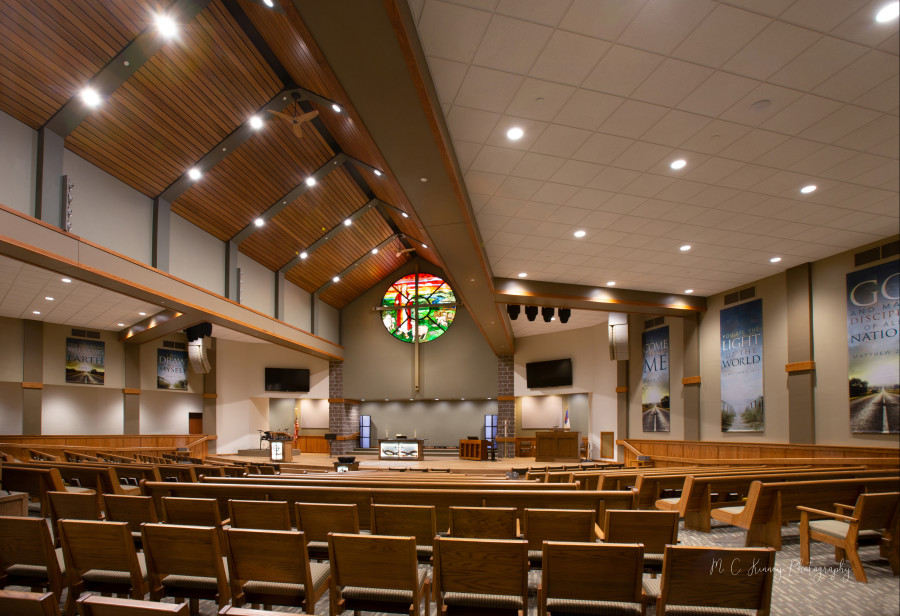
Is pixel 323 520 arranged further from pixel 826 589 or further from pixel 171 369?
pixel 171 369

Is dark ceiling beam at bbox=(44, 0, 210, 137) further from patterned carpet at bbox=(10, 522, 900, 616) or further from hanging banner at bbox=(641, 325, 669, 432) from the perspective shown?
hanging banner at bbox=(641, 325, 669, 432)

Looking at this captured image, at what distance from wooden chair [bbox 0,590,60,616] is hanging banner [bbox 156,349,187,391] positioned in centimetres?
1603

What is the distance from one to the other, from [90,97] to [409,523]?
765cm

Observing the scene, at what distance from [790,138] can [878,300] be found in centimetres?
394

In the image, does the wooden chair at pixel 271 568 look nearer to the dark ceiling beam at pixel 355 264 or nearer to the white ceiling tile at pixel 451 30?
the white ceiling tile at pixel 451 30

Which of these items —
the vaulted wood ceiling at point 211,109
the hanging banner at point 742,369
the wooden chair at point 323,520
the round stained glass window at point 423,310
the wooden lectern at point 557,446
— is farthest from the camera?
the round stained glass window at point 423,310

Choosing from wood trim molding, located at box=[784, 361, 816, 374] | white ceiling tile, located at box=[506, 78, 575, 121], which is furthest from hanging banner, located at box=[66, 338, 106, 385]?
wood trim molding, located at box=[784, 361, 816, 374]

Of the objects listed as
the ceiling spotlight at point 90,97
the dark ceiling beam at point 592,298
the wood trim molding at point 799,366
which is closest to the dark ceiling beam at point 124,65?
the ceiling spotlight at point 90,97

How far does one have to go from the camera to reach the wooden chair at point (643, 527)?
2695 millimetres

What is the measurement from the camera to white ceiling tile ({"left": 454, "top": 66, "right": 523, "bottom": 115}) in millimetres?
4203

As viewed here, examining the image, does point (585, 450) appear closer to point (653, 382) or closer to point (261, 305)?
point (653, 382)

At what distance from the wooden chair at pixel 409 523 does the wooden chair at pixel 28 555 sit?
1487 mm

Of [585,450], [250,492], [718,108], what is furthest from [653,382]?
[250,492]

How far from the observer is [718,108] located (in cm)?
457
